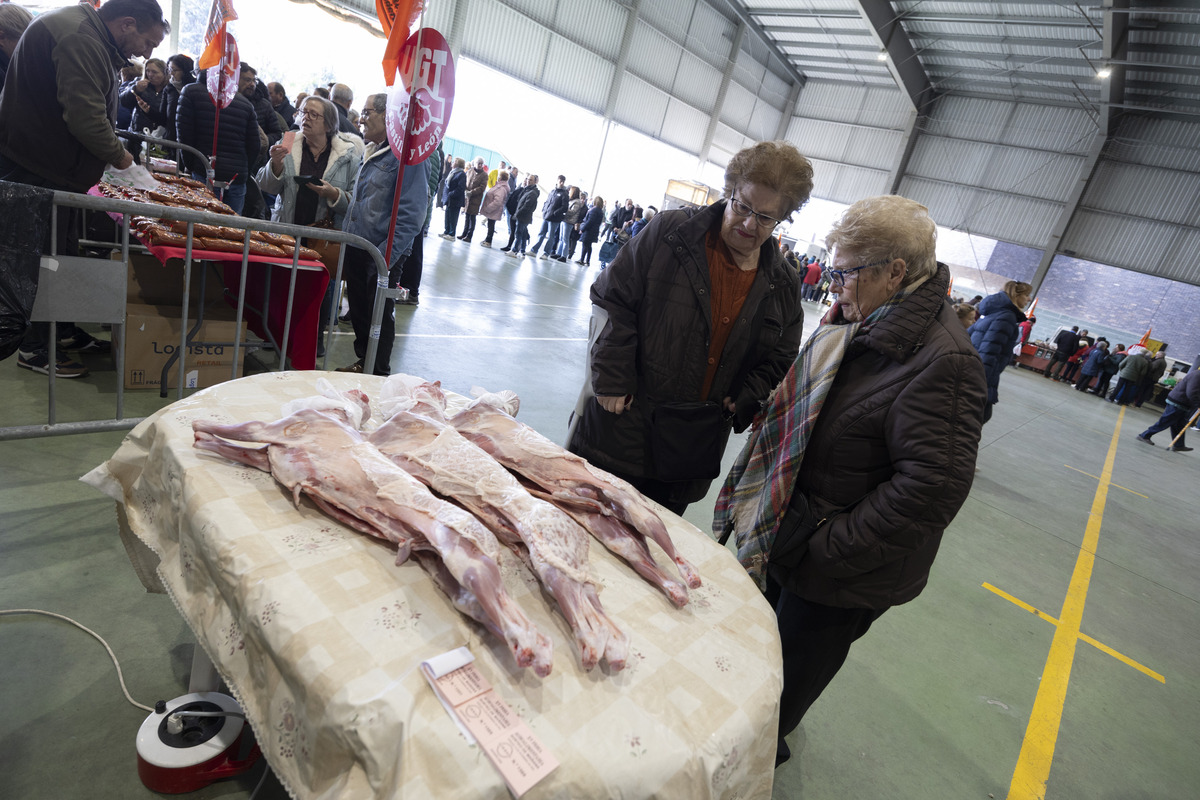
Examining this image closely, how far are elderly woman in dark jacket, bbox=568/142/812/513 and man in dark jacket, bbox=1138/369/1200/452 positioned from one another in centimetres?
1235

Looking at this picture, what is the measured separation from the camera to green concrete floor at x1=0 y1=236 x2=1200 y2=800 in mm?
1853

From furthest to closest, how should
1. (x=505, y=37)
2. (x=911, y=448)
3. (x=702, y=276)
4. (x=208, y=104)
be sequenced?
(x=505, y=37), (x=208, y=104), (x=702, y=276), (x=911, y=448)

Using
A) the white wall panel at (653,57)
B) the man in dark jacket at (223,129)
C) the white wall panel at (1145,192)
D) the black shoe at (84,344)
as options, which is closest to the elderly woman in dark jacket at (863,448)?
the black shoe at (84,344)

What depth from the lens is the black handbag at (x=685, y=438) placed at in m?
2.26

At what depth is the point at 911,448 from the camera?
5.30 ft

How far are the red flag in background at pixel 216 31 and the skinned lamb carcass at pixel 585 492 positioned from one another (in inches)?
240

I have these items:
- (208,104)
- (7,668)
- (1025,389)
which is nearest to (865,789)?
(7,668)

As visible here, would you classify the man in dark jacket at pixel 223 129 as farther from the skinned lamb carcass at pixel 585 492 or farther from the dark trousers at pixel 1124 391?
the dark trousers at pixel 1124 391

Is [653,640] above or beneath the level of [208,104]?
beneath

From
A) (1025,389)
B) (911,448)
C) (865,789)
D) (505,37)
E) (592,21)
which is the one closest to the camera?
(911,448)

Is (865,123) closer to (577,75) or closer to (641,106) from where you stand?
(641,106)

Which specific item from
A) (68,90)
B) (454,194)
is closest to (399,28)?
(68,90)

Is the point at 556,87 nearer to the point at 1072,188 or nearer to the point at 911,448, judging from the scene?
the point at 1072,188

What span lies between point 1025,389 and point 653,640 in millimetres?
17535
